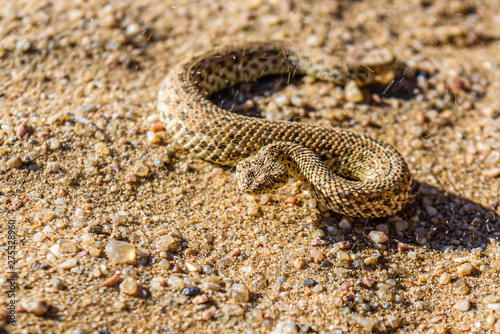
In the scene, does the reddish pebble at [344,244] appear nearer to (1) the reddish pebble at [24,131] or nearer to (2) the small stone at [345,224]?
(2) the small stone at [345,224]

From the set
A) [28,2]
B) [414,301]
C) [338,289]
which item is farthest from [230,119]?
[28,2]

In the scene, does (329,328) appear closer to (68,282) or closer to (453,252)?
(453,252)

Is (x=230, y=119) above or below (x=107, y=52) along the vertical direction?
below

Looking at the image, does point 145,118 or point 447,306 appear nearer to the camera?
point 447,306

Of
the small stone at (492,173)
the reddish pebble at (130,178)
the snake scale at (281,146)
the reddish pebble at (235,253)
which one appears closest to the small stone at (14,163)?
the reddish pebble at (130,178)

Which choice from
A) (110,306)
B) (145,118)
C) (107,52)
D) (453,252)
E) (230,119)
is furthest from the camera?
(107,52)

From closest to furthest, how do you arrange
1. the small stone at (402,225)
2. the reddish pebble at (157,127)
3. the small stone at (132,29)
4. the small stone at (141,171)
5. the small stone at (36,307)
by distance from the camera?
the small stone at (36,307)
the small stone at (402,225)
the small stone at (141,171)
the reddish pebble at (157,127)
the small stone at (132,29)

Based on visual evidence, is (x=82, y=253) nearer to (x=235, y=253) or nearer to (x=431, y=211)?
(x=235, y=253)
